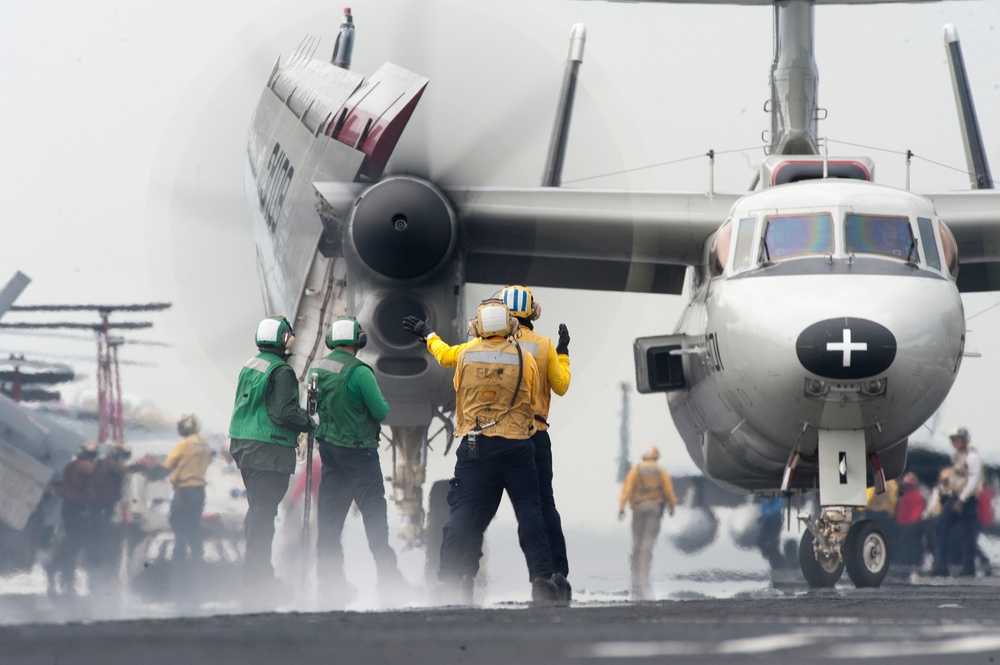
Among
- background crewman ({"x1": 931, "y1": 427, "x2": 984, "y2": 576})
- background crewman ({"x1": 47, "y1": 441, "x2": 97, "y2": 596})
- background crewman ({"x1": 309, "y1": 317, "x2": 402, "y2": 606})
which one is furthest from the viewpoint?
background crewman ({"x1": 931, "y1": 427, "x2": 984, "y2": 576})

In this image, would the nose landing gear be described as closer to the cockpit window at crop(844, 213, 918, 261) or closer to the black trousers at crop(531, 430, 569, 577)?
the cockpit window at crop(844, 213, 918, 261)

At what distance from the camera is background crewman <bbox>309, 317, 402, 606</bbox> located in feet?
32.3

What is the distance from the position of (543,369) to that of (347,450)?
5.99ft

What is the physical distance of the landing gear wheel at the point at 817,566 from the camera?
10.5 meters

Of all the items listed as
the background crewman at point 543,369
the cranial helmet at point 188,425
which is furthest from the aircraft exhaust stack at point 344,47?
the background crewman at point 543,369

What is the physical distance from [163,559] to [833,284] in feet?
19.1

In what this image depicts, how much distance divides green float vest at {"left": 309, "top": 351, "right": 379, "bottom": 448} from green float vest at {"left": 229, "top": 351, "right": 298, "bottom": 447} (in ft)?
1.02

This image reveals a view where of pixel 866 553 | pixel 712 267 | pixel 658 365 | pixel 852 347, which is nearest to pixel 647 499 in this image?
pixel 658 365

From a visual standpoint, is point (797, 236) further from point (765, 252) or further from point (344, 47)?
point (344, 47)

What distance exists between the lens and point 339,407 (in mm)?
9945

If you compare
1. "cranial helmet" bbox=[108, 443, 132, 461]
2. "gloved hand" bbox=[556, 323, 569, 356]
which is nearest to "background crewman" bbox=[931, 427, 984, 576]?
"gloved hand" bbox=[556, 323, 569, 356]

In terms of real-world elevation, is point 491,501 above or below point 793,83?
below

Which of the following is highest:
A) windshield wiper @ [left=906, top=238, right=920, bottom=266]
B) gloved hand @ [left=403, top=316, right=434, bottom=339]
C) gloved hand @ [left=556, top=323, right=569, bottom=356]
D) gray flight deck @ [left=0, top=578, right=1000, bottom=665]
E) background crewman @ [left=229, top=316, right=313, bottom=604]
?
windshield wiper @ [left=906, top=238, right=920, bottom=266]

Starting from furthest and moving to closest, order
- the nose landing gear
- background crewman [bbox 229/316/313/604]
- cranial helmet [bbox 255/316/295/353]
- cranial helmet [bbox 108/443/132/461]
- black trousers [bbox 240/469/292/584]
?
cranial helmet [bbox 108/443/132/461] → the nose landing gear → cranial helmet [bbox 255/316/295/353] → background crewman [bbox 229/316/313/604] → black trousers [bbox 240/469/292/584]
